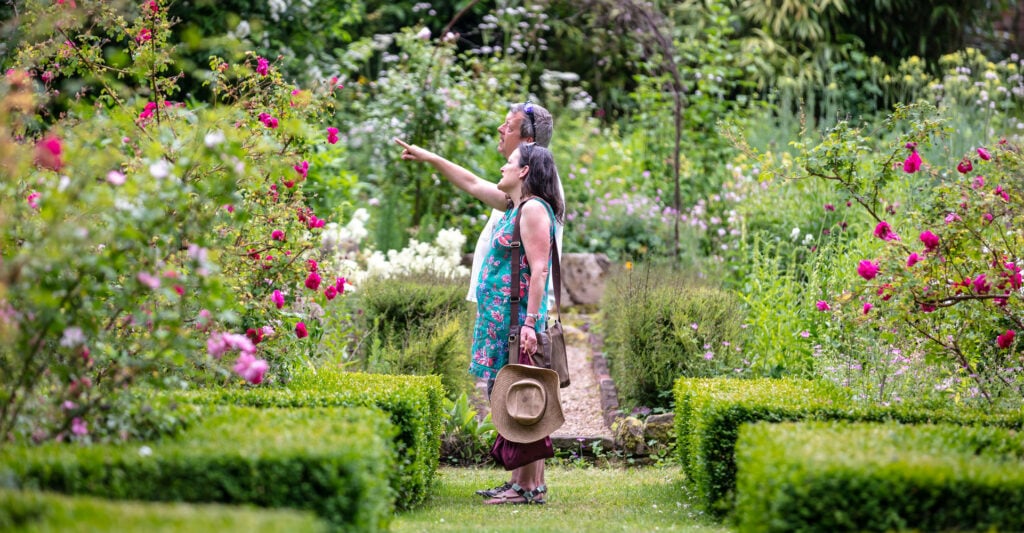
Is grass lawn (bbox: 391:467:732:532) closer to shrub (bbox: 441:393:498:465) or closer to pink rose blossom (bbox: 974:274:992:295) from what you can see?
shrub (bbox: 441:393:498:465)

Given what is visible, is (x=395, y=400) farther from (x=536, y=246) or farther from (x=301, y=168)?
(x=301, y=168)

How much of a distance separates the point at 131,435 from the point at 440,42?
7530 mm

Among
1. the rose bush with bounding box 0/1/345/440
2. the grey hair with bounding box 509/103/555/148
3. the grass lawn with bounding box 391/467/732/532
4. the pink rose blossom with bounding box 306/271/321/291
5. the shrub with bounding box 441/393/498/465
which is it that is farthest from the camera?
the shrub with bounding box 441/393/498/465

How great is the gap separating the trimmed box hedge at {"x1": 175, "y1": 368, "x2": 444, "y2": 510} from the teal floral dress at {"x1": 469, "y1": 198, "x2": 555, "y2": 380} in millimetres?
309

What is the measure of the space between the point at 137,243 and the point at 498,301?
2.06 meters

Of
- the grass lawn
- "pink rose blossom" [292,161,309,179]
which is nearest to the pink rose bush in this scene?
the grass lawn

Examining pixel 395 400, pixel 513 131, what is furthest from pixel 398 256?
pixel 395 400

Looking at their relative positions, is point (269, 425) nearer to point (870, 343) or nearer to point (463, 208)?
point (870, 343)

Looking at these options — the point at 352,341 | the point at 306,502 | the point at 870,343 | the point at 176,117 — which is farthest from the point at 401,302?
the point at 306,502

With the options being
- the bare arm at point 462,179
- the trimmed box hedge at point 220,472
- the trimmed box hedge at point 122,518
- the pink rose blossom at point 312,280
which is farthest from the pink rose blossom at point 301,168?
the trimmed box hedge at point 122,518

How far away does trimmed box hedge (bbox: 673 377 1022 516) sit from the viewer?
377 centimetres

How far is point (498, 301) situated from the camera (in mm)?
4719

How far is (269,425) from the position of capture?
10.1ft

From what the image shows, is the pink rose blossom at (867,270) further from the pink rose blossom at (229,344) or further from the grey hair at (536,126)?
the pink rose blossom at (229,344)
